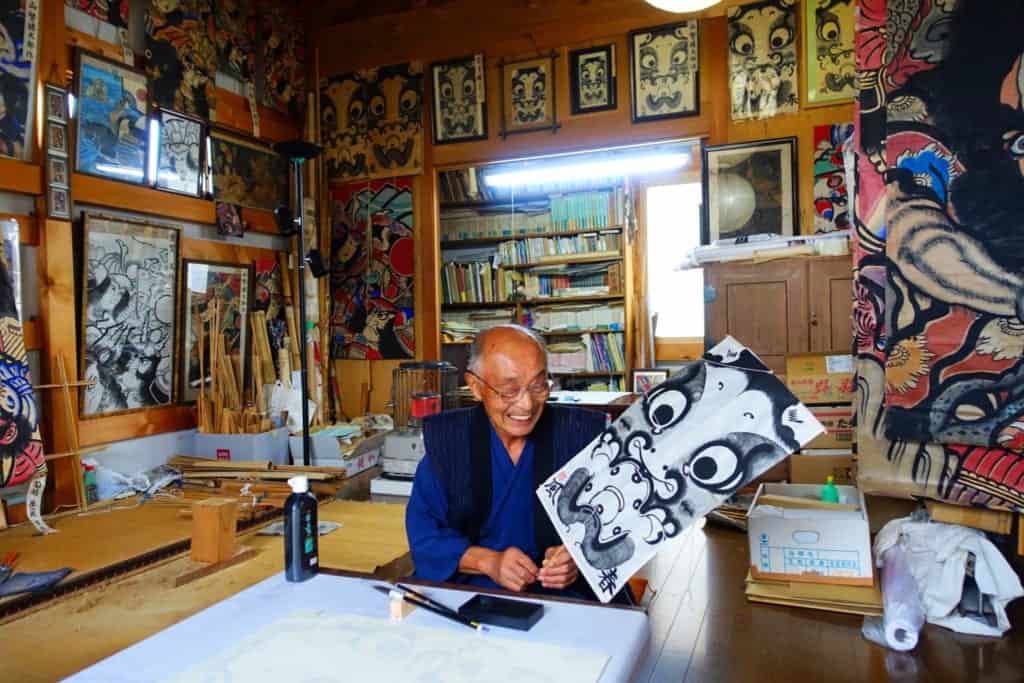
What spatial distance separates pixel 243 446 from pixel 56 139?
6.57ft

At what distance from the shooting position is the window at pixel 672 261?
5.79 m

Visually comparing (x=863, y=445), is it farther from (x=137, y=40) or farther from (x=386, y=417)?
(x=137, y=40)

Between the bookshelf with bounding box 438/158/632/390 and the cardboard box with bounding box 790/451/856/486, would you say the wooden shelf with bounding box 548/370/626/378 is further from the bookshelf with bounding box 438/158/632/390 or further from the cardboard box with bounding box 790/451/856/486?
the cardboard box with bounding box 790/451/856/486

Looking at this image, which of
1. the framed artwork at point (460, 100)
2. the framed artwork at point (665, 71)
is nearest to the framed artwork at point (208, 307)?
the framed artwork at point (460, 100)

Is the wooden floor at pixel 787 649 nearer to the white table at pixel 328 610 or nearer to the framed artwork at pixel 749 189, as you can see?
the white table at pixel 328 610

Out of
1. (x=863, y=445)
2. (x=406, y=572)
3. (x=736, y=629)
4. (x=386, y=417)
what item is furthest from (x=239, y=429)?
(x=863, y=445)

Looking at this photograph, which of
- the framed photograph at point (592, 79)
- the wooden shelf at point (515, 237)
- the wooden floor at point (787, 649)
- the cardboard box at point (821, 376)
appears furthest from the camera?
the wooden shelf at point (515, 237)

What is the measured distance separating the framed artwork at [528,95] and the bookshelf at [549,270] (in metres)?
0.73

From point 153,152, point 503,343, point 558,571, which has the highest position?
point 153,152

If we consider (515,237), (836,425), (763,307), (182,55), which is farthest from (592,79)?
(836,425)

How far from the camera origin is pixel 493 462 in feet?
5.72

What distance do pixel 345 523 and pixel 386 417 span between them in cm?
161

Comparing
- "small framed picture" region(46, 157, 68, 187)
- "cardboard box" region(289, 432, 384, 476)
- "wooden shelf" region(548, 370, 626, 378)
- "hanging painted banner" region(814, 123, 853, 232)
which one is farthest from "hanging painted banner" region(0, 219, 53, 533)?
"hanging painted banner" region(814, 123, 853, 232)

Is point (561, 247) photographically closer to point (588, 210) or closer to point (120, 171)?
point (588, 210)
